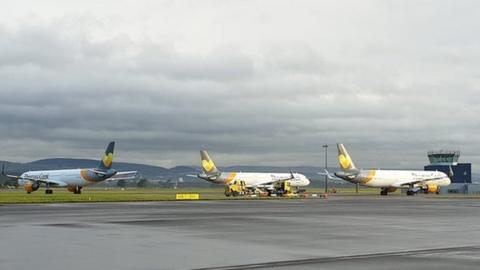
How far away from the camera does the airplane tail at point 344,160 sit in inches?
4616

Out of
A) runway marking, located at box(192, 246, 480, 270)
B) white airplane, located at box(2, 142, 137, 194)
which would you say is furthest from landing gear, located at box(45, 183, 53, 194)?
runway marking, located at box(192, 246, 480, 270)

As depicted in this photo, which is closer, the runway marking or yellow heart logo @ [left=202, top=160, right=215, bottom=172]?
the runway marking

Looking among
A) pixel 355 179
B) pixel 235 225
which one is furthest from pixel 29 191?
pixel 235 225

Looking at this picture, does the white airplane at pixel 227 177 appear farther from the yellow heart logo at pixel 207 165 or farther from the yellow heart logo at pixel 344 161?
the yellow heart logo at pixel 344 161

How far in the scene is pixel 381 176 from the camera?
119 m

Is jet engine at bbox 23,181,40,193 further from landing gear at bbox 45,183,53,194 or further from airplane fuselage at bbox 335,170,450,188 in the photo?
airplane fuselage at bbox 335,170,450,188

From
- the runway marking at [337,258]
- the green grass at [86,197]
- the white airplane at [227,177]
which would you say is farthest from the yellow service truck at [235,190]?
the runway marking at [337,258]

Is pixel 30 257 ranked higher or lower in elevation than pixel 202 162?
lower

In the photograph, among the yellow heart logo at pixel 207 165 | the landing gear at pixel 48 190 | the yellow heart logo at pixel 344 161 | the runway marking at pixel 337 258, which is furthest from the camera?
the landing gear at pixel 48 190

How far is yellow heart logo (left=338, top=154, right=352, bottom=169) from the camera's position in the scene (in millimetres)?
117250

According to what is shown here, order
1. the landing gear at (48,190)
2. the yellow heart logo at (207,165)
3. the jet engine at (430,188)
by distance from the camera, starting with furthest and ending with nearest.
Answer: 1. the jet engine at (430,188)
2. the landing gear at (48,190)
3. the yellow heart logo at (207,165)

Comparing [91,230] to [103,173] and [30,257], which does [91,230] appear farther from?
[103,173]

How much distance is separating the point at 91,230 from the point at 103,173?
91073 mm

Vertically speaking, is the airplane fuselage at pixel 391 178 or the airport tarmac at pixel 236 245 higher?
the airplane fuselage at pixel 391 178
